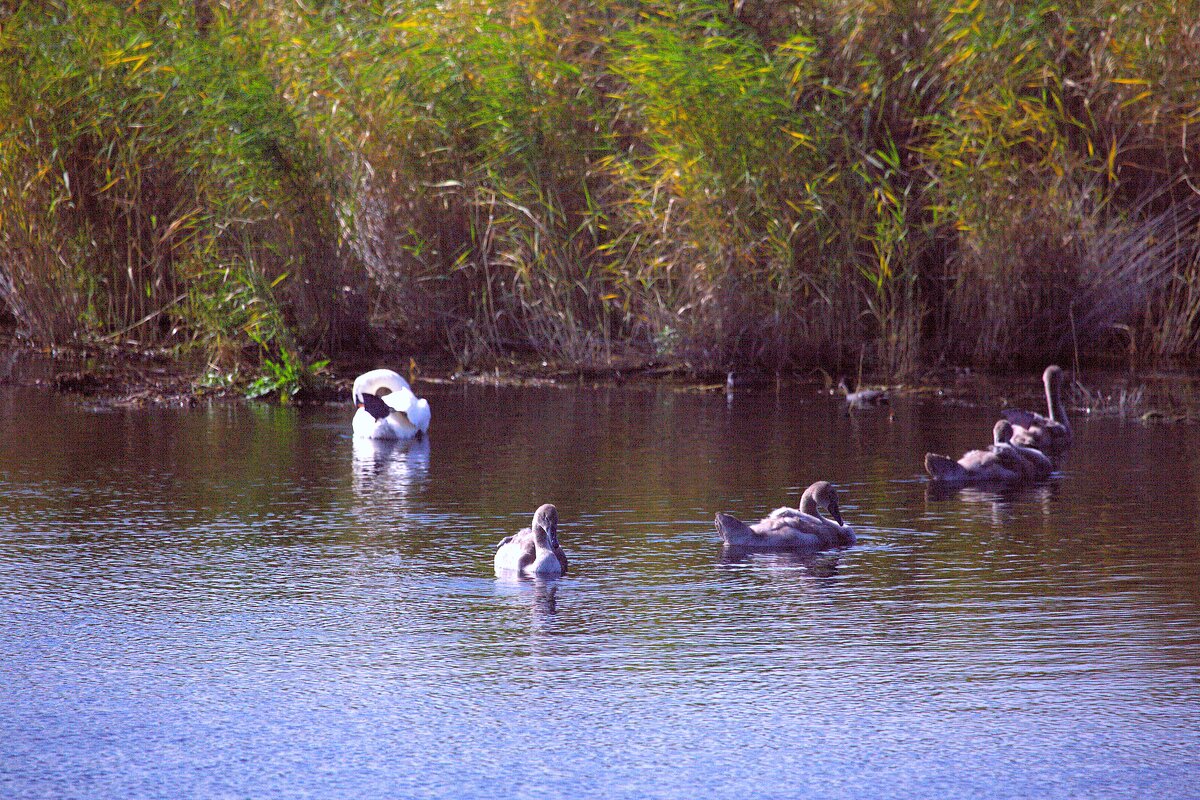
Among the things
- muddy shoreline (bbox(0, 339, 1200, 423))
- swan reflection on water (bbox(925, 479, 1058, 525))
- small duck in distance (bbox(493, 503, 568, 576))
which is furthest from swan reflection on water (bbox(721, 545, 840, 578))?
muddy shoreline (bbox(0, 339, 1200, 423))

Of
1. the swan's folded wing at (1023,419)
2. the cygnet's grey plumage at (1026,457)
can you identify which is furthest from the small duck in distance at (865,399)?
the cygnet's grey plumage at (1026,457)

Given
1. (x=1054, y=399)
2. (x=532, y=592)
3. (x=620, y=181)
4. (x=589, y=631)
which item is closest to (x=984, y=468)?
(x=1054, y=399)

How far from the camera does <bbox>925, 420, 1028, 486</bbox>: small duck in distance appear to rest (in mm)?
9750

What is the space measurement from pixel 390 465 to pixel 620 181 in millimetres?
5255

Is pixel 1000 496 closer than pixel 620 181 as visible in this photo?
Yes

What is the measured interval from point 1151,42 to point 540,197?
555cm

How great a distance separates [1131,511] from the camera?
8766 mm

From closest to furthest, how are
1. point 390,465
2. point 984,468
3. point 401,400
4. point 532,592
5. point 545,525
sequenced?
point 532,592
point 545,525
point 984,468
point 390,465
point 401,400

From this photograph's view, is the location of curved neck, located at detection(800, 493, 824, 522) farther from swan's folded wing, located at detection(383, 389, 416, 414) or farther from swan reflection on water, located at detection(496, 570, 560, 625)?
swan's folded wing, located at detection(383, 389, 416, 414)

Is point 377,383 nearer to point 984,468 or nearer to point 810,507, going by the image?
point 984,468

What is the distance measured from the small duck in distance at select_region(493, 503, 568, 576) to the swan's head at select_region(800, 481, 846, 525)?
1.38 meters

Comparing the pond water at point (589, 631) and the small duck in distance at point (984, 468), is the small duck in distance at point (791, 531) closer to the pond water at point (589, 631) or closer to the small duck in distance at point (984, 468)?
the pond water at point (589, 631)

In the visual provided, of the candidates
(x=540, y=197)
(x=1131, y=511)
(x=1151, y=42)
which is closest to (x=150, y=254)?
(x=540, y=197)

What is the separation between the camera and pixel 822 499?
314 inches
